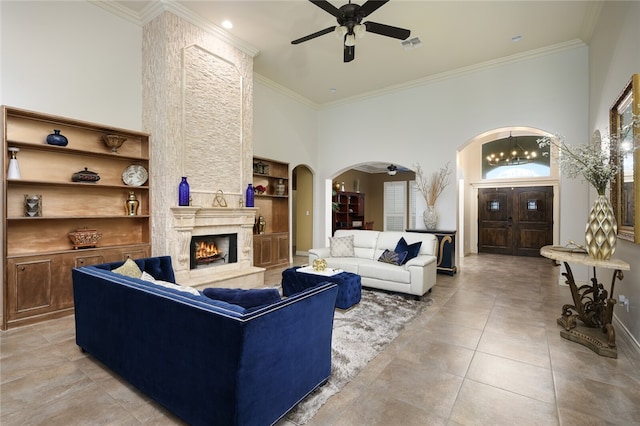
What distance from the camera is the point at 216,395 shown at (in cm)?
158

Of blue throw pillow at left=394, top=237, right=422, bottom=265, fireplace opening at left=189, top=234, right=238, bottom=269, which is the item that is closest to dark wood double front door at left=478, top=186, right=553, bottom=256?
blue throw pillow at left=394, top=237, right=422, bottom=265

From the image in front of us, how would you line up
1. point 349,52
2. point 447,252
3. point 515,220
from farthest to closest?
point 515,220, point 447,252, point 349,52

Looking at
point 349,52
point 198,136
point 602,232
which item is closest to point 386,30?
point 349,52

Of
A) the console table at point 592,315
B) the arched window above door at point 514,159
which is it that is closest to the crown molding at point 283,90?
the arched window above door at point 514,159

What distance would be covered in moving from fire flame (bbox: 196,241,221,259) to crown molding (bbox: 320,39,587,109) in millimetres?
4998

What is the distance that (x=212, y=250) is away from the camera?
16.3 ft

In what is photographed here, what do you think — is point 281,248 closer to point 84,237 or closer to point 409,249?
point 409,249

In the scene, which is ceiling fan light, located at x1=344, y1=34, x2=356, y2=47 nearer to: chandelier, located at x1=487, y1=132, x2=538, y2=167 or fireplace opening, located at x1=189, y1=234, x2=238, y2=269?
fireplace opening, located at x1=189, y1=234, x2=238, y2=269

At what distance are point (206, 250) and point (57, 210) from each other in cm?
191

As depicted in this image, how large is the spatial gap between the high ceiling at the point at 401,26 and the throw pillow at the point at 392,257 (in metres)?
3.49

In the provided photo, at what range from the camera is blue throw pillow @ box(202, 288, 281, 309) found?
6.33ft

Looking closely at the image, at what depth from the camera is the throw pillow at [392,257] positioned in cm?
468

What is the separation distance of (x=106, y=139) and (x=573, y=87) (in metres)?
7.30

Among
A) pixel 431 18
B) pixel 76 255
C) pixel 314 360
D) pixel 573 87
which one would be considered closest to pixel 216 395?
pixel 314 360
